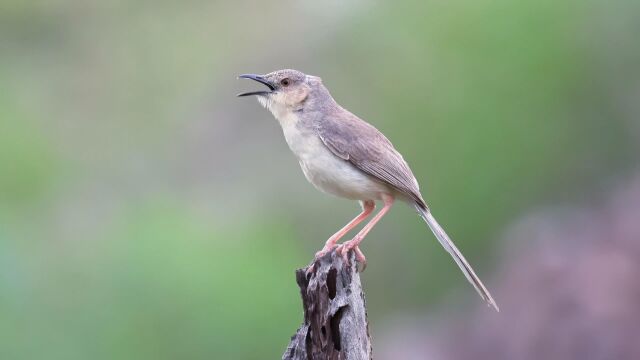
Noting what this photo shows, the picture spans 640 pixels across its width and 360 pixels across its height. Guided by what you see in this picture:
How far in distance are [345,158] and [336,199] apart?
17.6 feet

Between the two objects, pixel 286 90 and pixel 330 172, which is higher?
pixel 286 90

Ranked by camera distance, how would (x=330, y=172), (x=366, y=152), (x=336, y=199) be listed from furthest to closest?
(x=336, y=199) < (x=366, y=152) < (x=330, y=172)

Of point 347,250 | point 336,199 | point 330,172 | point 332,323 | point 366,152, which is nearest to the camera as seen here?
point 332,323

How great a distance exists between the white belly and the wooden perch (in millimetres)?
887

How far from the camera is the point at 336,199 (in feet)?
38.4

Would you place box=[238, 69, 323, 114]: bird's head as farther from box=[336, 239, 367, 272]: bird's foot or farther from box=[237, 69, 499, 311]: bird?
box=[336, 239, 367, 272]: bird's foot

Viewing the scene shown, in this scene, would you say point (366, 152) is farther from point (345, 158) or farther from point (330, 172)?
point (330, 172)

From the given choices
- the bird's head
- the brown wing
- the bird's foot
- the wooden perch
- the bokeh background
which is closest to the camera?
the wooden perch

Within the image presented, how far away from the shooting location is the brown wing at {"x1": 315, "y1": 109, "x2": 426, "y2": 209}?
6367mm

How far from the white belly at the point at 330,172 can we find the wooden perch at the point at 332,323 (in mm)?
887

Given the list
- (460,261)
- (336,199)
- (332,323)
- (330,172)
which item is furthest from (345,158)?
(336,199)

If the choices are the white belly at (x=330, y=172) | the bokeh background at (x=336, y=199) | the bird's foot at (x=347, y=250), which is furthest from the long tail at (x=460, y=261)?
the bokeh background at (x=336, y=199)

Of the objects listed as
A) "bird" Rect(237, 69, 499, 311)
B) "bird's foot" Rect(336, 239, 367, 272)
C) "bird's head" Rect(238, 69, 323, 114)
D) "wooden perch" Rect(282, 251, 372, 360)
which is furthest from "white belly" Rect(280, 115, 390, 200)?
"wooden perch" Rect(282, 251, 372, 360)

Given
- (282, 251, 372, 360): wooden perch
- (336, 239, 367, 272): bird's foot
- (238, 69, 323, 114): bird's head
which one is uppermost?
Answer: (238, 69, 323, 114): bird's head
